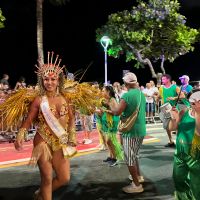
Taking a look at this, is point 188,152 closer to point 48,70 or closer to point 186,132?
point 186,132

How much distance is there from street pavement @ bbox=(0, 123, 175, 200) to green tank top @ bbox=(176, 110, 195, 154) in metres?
1.78

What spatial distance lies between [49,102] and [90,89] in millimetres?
955

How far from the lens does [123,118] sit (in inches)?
240

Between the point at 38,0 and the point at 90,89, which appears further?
the point at 38,0

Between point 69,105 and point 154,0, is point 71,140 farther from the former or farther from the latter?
point 154,0

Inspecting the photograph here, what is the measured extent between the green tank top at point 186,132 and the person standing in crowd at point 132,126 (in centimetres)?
179

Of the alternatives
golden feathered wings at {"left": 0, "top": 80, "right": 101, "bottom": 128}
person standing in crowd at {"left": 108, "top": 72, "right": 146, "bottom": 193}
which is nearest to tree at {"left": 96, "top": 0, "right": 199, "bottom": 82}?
person standing in crowd at {"left": 108, "top": 72, "right": 146, "bottom": 193}

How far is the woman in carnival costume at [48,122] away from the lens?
4.80 m

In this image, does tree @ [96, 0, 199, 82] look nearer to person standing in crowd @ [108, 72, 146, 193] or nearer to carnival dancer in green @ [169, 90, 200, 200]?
person standing in crowd @ [108, 72, 146, 193]

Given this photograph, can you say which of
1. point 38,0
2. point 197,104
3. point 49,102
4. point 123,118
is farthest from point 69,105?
point 38,0

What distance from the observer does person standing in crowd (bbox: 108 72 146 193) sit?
596 centimetres

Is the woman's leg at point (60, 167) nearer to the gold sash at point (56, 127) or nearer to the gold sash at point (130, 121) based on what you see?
the gold sash at point (56, 127)

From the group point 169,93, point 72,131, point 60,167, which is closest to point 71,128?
point 72,131

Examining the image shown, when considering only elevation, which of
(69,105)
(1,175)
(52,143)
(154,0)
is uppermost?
(154,0)
